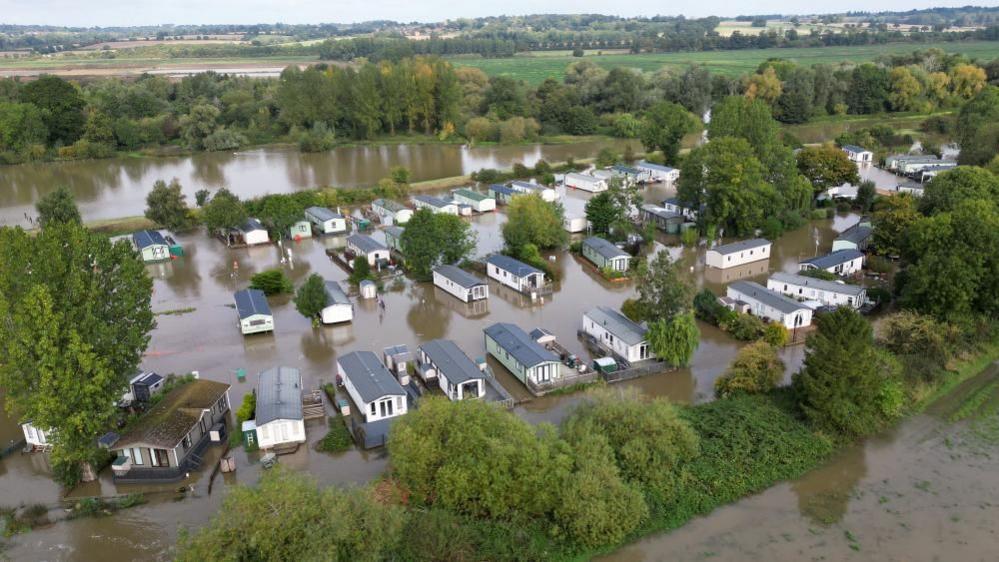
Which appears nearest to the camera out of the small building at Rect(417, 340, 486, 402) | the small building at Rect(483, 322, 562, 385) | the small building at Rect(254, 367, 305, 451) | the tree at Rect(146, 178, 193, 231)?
the small building at Rect(254, 367, 305, 451)

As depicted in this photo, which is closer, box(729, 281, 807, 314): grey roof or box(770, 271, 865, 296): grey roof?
box(729, 281, 807, 314): grey roof

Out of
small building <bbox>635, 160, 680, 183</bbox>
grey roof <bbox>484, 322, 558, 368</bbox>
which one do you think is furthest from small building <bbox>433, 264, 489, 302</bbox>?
small building <bbox>635, 160, 680, 183</bbox>

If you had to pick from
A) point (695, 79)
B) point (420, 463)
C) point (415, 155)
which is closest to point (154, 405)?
point (420, 463)

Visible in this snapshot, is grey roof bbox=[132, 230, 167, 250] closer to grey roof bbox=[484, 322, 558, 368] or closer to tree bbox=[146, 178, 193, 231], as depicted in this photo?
tree bbox=[146, 178, 193, 231]

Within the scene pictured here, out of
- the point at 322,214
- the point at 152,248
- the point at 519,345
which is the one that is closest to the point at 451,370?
the point at 519,345

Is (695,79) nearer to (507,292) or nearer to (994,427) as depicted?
(507,292)

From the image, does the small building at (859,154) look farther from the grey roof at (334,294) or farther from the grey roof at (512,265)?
the grey roof at (334,294)

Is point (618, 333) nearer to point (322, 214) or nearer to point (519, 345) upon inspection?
point (519, 345)
